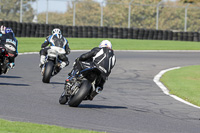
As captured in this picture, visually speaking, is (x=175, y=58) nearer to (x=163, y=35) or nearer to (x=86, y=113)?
(x=163, y=35)

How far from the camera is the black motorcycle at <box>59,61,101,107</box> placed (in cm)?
885

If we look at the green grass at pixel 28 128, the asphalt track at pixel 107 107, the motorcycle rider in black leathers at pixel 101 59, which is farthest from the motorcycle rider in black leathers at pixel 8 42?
the green grass at pixel 28 128

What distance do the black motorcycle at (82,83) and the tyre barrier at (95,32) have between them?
2124 cm

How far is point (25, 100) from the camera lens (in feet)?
32.1

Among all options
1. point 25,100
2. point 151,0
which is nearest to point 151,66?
point 25,100

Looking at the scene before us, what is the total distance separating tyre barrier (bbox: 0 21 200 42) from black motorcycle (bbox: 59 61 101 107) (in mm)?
21242

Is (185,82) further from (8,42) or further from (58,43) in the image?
(8,42)

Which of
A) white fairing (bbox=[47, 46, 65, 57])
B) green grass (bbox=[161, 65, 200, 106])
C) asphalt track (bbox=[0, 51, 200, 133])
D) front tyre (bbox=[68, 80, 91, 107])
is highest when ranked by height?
white fairing (bbox=[47, 46, 65, 57])

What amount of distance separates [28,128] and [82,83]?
235 centimetres

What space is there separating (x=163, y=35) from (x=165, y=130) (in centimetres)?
2855

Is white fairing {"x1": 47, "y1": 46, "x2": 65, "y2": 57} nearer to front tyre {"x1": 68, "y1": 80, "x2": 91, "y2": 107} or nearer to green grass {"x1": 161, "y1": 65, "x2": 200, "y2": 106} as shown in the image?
green grass {"x1": 161, "y1": 65, "x2": 200, "y2": 106}

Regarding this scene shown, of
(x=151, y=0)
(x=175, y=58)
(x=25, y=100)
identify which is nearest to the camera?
(x=25, y=100)

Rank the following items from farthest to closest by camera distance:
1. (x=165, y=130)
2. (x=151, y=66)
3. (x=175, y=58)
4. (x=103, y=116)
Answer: (x=175, y=58)
(x=151, y=66)
(x=103, y=116)
(x=165, y=130)

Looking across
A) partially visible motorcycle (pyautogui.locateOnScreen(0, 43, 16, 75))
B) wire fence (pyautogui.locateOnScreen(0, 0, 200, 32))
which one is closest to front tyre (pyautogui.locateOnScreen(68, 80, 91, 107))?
partially visible motorcycle (pyautogui.locateOnScreen(0, 43, 16, 75))
